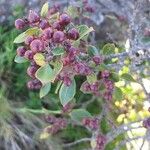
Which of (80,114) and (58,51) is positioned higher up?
(58,51)

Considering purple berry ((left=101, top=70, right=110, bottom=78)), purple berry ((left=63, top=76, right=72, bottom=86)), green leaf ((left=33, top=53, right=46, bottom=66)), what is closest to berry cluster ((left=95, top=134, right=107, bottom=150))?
purple berry ((left=101, top=70, right=110, bottom=78))

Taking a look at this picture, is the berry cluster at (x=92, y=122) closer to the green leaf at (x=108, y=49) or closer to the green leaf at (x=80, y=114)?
the green leaf at (x=80, y=114)

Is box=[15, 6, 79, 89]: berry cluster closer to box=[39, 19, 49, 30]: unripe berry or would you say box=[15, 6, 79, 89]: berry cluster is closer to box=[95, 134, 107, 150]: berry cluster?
box=[39, 19, 49, 30]: unripe berry

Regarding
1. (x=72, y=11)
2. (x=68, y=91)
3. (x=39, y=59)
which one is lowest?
(x=68, y=91)

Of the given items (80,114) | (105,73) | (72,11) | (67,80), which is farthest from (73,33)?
(80,114)

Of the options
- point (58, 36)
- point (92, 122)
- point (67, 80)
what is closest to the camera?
point (58, 36)

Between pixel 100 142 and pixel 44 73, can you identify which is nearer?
pixel 44 73

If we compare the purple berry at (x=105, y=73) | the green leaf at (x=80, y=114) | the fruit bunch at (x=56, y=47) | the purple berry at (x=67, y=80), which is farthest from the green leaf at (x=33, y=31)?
the green leaf at (x=80, y=114)

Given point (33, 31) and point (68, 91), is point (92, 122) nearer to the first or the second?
point (68, 91)

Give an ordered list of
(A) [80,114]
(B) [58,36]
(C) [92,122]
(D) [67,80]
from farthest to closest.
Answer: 1. (A) [80,114]
2. (C) [92,122]
3. (D) [67,80]
4. (B) [58,36]

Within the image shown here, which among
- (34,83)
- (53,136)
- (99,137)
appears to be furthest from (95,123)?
(53,136)
